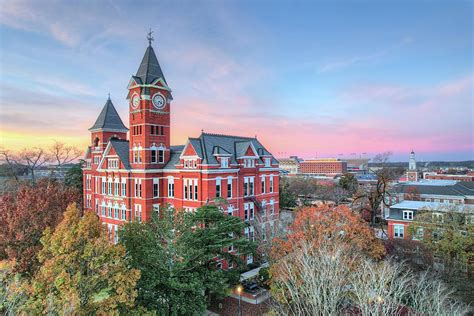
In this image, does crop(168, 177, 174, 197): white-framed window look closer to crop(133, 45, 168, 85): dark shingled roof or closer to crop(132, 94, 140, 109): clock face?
crop(132, 94, 140, 109): clock face

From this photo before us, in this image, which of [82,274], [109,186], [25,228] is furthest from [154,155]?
[82,274]

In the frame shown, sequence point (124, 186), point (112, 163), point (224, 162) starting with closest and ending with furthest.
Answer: point (224, 162), point (124, 186), point (112, 163)

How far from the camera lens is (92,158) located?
142 feet

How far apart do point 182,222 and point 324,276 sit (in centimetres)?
1001

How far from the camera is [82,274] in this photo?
14.7 meters

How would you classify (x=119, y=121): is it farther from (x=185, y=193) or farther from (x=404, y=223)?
(x=404, y=223)

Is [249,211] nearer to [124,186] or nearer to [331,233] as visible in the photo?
[331,233]

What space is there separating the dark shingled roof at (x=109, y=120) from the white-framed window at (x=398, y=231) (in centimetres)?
4124

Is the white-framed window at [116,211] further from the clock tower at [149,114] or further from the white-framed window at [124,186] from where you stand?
the clock tower at [149,114]

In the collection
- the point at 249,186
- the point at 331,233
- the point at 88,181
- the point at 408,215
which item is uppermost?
the point at 88,181

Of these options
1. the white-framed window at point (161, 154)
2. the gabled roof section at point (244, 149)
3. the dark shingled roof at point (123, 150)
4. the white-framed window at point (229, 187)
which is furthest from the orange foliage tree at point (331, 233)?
the dark shingled roof at point (123, 150)

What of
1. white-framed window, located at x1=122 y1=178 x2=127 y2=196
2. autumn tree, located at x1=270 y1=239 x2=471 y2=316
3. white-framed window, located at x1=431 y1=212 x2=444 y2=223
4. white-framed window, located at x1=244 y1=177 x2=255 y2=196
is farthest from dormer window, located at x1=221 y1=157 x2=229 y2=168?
white-framed window, located at x1=431 y1=212 x2=444 y2=223

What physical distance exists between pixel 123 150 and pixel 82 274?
82.2 feet

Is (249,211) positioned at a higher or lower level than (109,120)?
lower
